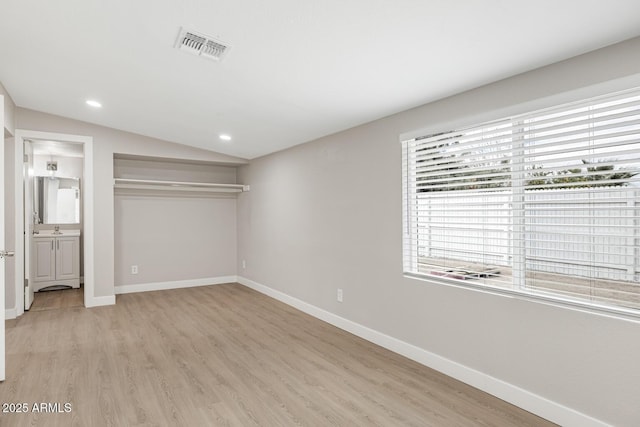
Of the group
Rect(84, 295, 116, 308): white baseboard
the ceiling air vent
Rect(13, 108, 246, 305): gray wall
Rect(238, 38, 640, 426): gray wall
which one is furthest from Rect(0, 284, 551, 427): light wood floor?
the ceiling air vent

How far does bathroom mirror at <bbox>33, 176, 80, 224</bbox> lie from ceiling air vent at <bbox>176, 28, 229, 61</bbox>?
18.2ft

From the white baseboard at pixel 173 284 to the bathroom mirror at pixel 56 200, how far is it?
1925 millimetres

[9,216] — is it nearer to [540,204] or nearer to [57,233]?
[57,233]

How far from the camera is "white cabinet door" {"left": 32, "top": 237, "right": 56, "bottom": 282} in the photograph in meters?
6.05

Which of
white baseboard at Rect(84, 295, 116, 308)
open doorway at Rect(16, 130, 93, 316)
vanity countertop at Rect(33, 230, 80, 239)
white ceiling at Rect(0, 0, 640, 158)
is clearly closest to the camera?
white ceiling at Rect(0, 0, 640, 158)

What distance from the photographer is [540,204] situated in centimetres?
241

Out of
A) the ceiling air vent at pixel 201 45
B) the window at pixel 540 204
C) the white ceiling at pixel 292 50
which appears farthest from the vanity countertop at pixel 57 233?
the window at pixel 540 204

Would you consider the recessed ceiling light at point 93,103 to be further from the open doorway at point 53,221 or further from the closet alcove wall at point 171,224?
the closet alcove wall at point 171,224

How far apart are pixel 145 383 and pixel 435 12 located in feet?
10.2

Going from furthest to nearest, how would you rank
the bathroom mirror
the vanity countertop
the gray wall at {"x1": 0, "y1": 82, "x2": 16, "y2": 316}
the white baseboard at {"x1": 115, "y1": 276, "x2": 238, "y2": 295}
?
the bathroom mirror
the vanity countertop
the white baseboard at {"x1": 115, "y1": 276, "x2": 238, "y2": 295}
the gray wall at {"x1": 0, "y1": 82, "x2": 16, "y2": 316}

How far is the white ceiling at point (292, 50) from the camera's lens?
1885 mm

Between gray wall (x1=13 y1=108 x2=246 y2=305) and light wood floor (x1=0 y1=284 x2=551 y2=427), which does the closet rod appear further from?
light wood floor (x1=0 y1=284 x2=551 y2=427)

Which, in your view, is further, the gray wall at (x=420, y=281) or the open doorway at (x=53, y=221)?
the open doorway at (x=53, y=221)

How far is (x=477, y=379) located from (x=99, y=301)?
4.79 m
